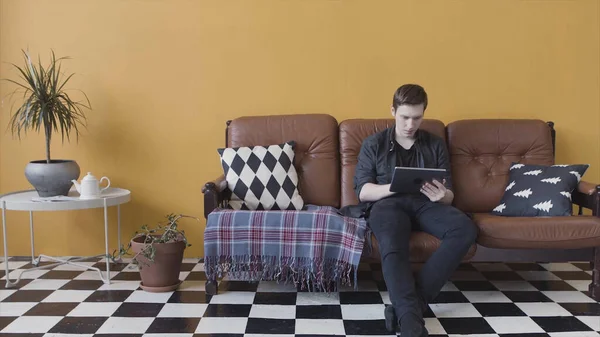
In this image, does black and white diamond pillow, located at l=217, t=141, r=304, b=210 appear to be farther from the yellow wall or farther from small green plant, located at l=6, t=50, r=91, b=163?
small green plant, located at l=6, t=50, r=91, b=163

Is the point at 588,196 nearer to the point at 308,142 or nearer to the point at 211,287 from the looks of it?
the point at 308,142

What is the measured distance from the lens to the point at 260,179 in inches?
118

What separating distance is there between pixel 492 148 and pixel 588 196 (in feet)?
1.96

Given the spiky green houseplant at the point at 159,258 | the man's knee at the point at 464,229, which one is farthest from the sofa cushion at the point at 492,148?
the spiky green houseplant at the point at 159,258

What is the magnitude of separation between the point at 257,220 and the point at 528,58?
2.07 m

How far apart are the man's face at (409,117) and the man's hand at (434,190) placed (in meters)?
0.29

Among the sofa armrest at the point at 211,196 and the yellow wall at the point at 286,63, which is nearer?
the sofa armrest at the point at 211,196

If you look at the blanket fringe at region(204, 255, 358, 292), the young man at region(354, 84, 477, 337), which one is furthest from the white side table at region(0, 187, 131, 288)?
the young man at region(354, 84, 477, 337)

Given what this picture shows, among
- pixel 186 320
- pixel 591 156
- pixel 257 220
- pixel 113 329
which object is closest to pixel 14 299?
pixel 113 329

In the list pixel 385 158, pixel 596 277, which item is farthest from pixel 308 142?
pixel 596 277

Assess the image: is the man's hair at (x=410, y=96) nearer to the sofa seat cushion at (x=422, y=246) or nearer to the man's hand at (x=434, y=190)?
the man's hand at (x=434, y=190)

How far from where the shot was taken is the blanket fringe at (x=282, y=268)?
2615 millimetres

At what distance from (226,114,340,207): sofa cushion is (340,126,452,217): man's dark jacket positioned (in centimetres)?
33

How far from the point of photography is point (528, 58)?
11.2 feet
